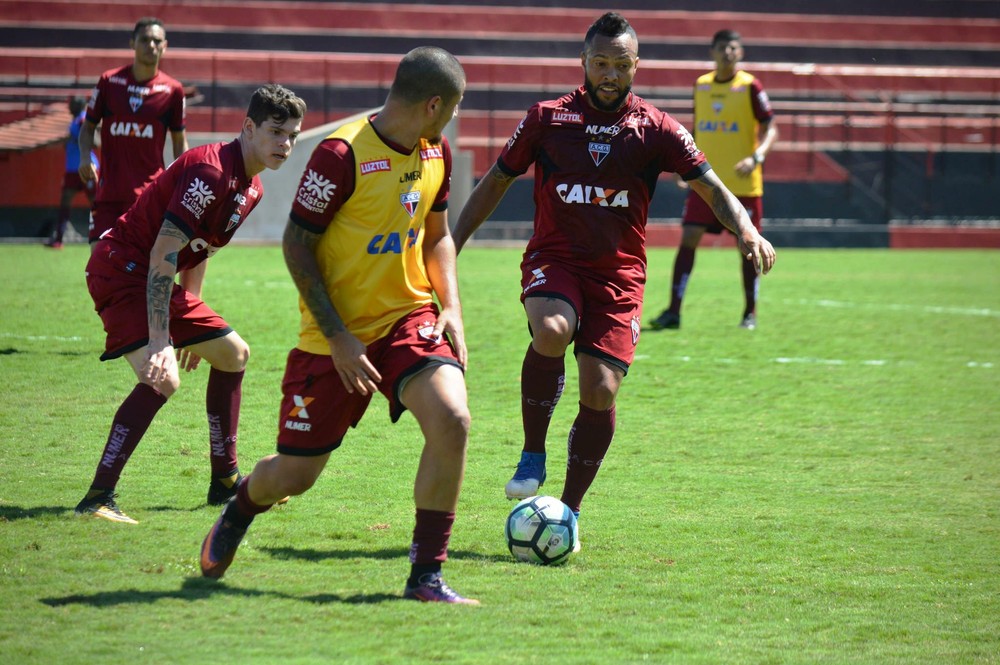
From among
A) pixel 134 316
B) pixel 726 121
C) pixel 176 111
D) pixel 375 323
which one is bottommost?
pixel 134 316

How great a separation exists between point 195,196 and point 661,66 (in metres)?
19.9

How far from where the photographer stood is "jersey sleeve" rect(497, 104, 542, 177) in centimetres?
563

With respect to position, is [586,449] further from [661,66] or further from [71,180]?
[661,66]

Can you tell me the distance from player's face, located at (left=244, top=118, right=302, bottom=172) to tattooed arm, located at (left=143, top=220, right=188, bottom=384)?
508mm

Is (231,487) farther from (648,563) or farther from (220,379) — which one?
(648,563)

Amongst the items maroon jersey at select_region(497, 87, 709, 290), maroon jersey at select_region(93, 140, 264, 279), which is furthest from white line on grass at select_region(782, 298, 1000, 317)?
maroon jersey at select_region(93, 140, 264, 279)

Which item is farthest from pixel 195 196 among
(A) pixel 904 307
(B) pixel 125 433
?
(A) pixel 904 307

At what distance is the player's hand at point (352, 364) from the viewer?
4.15 m

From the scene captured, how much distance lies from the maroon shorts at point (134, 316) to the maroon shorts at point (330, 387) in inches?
52.1

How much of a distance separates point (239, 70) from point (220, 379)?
63.8ft

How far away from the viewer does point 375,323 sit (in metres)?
4.35

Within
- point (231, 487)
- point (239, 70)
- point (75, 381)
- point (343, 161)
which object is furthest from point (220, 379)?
point (239, 70)

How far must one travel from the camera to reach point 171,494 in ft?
18.8

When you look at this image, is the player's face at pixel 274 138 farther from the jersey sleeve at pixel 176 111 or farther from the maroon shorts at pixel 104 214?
the jersey sleeve at pixel 176 111
